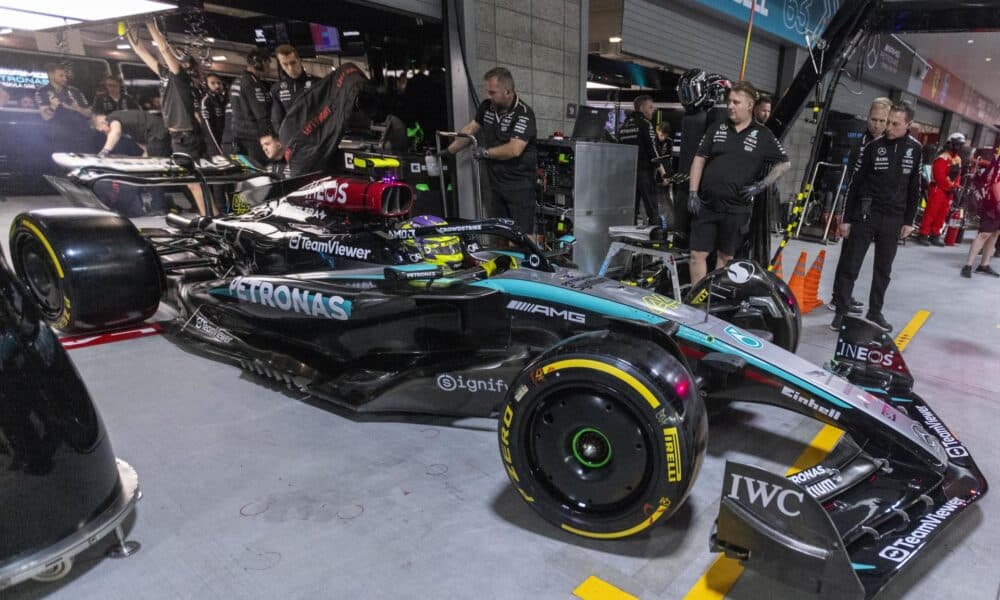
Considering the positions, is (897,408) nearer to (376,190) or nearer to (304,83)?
(376,190)

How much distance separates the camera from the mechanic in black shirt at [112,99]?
7369mm

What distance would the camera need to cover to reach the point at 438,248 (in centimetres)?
355

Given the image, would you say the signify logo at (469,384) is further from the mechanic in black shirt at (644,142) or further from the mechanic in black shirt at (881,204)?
the mechanic in black shirt at (644,142)

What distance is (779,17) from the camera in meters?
12.9

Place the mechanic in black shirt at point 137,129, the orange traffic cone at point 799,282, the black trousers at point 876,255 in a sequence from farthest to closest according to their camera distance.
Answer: the mechanic in black shirt at point 137,129 < the orange traffic cone at point 799,282 < the black trousers at point 876,255

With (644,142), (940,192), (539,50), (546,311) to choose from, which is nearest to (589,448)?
(546,311)

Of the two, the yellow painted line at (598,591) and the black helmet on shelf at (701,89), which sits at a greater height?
the black helmet on shelf at (701,89)

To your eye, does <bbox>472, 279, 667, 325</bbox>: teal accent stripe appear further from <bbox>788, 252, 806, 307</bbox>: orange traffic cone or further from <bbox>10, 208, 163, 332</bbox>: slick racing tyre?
<bbox>788, 252, 806, 307</bbox>: orange traffic cone

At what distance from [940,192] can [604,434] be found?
1074 cm

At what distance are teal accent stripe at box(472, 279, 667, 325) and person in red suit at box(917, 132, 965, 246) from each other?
9.81 m

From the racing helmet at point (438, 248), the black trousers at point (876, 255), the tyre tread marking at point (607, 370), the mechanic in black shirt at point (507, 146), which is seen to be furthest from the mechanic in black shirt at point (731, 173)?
the tyre tread marking at point (607, 370)

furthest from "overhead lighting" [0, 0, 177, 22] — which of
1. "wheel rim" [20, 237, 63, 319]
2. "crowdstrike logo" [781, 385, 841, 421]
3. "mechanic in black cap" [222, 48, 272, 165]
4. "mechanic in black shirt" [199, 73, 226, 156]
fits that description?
"crowdstrike logo" [781, 385, 841, 421]

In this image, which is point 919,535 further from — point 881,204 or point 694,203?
point 881,204

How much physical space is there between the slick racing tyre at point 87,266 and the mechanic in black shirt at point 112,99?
447cm
